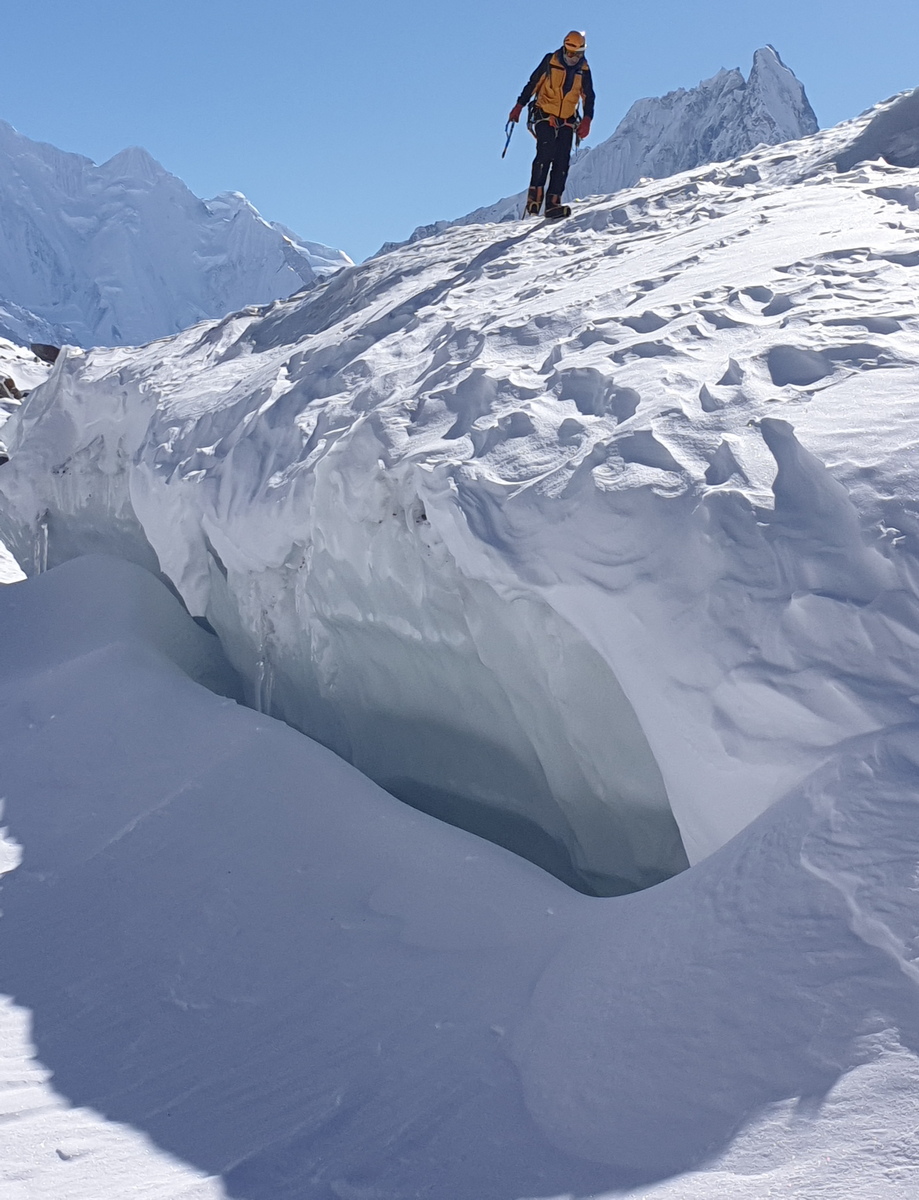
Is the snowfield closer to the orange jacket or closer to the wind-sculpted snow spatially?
the wind-sculpted snow

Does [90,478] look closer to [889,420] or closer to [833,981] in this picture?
[889,420]

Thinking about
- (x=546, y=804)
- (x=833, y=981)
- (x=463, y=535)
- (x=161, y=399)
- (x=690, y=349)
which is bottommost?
(x=546, y=804)

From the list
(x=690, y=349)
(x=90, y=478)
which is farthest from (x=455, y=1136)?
(x=90, y=478)

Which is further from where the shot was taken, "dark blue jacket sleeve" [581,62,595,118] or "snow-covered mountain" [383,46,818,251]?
"snow-covered mountain" [383,46,818,251]

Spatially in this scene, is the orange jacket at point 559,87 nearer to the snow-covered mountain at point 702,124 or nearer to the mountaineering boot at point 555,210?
the mountaineering boot at point 555,210

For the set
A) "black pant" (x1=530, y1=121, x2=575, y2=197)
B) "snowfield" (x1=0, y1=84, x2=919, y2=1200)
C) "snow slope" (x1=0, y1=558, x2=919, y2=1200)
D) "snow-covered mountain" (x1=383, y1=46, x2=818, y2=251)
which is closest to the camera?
"snow slope" (x1=0, y1=558, x2=919, y2=1200)

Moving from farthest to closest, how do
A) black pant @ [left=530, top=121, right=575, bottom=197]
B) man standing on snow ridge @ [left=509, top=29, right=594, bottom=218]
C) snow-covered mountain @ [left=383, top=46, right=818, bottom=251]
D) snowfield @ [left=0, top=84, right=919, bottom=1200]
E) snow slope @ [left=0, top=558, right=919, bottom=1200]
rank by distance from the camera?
snow-covered mountain @ [left=383, top=46, right=818, bottom=251] < black pant @ [left=530, top=121, right=575, bottom=197] < man standing on snow ridge @ [left=509, top=29, right=594, bottom=218] < snowfield @ [left=0, top=84, right=919, bottom=1200] < snow slope @ [left=0, top=558, right=919, bottom=1200]

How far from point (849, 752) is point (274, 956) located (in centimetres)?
139

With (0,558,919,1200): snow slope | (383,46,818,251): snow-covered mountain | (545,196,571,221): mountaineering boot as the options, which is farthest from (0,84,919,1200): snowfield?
(383,46,818,251): snow-covered mountain

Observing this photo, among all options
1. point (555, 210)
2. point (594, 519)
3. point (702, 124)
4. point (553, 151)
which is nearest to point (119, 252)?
point (702, 124)

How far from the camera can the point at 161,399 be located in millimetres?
5340

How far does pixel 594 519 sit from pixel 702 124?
7297 cm

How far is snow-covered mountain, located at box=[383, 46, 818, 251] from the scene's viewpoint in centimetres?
6166

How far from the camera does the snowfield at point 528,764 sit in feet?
4.73
